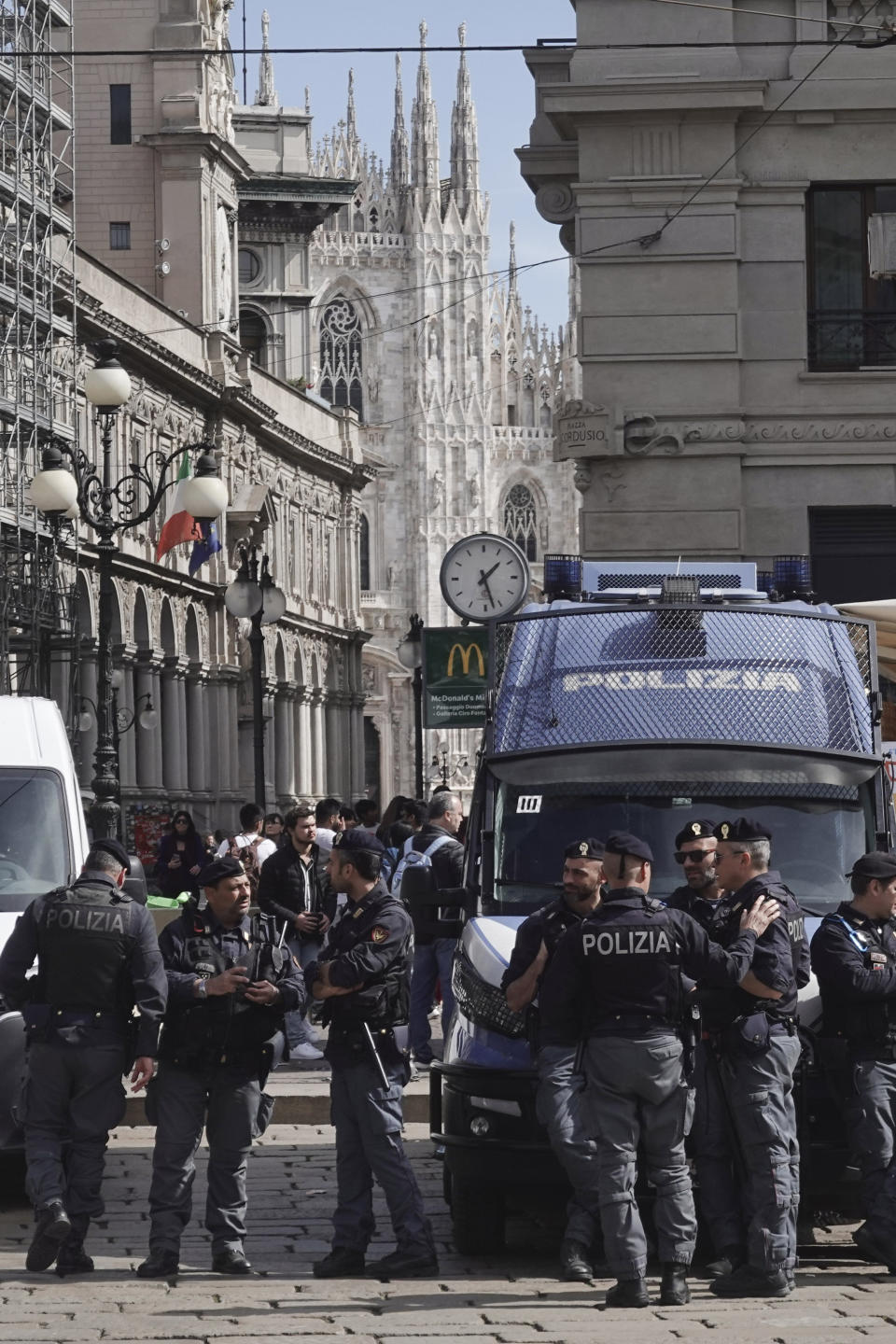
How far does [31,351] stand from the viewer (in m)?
40.8

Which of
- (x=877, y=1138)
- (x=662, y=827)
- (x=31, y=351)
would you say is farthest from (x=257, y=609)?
Result: (x=877, y=1138)

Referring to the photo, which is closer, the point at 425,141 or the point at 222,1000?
the point at 222,1000

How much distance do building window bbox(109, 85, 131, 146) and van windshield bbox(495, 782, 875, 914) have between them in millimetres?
50422

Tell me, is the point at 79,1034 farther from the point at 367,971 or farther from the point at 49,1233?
the point at 367,971

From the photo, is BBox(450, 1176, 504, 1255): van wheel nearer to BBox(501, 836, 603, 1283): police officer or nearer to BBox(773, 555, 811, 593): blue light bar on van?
BBox(501, 836, 603, 1283): police officer

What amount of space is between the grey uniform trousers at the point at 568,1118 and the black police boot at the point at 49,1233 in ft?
6.44

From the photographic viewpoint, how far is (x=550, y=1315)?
891cm

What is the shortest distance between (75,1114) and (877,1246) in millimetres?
3276

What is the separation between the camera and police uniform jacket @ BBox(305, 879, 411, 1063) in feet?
32.1

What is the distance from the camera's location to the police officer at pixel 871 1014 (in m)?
9.68

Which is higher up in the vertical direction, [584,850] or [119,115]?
[119,115]

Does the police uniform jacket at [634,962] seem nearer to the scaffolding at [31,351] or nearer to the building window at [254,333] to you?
the scaffolding at [31,351]

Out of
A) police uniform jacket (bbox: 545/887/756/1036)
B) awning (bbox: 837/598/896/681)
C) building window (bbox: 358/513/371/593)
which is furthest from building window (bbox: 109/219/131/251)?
building window (bbox: 358/513/371/593)

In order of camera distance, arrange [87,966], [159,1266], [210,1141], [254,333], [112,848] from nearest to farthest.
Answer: [159,1266]
[210,1141]
[87,966]
[112,848]
[254,333]
